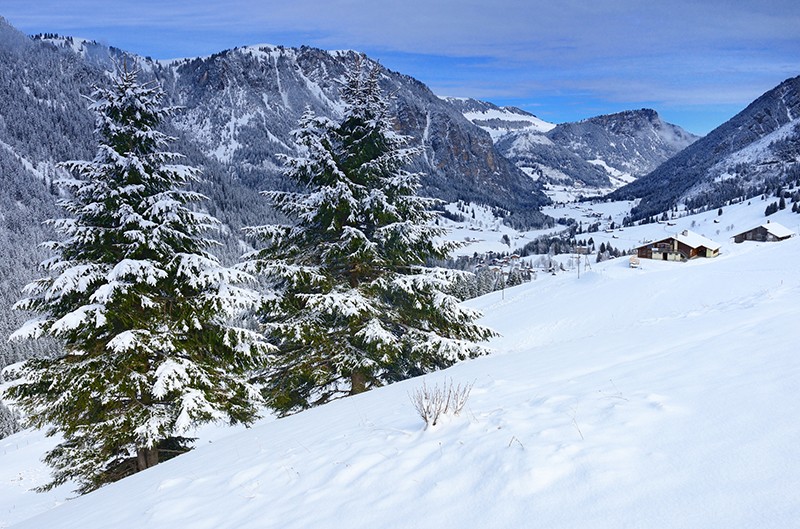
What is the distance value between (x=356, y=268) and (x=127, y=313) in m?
5.40

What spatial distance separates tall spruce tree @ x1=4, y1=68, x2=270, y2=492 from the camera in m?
8.77

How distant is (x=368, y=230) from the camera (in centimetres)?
1149

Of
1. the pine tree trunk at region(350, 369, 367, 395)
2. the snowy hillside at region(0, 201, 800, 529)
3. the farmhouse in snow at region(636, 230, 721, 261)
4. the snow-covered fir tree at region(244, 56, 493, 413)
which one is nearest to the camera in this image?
the snowy hillside at region(0, 201, 800, 529)

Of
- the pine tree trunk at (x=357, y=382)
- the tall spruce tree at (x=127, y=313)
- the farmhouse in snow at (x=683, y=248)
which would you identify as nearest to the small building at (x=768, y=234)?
the farmhouse in snow at (x=683, y=248)

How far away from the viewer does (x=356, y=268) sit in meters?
11.2

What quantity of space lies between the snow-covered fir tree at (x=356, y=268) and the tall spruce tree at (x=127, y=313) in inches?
48.9

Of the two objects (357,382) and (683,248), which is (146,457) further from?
(683,248)

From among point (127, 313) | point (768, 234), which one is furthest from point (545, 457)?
point (768, 234)

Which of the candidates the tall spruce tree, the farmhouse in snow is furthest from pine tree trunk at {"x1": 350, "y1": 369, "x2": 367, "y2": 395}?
the farmhouse in snow

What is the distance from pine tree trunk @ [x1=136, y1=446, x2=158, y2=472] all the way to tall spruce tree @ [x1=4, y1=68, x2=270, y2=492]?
0.02 meters

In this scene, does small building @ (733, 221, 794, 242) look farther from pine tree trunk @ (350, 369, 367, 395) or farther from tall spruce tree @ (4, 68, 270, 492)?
tall spruce tree @ (4, 68, 270, 492)

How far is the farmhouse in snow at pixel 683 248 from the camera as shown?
226 ft

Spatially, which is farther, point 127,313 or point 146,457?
point 146,457

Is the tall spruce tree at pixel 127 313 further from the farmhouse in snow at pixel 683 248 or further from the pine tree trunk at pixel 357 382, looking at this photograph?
the farmhouse in snow at pixel 683 248
